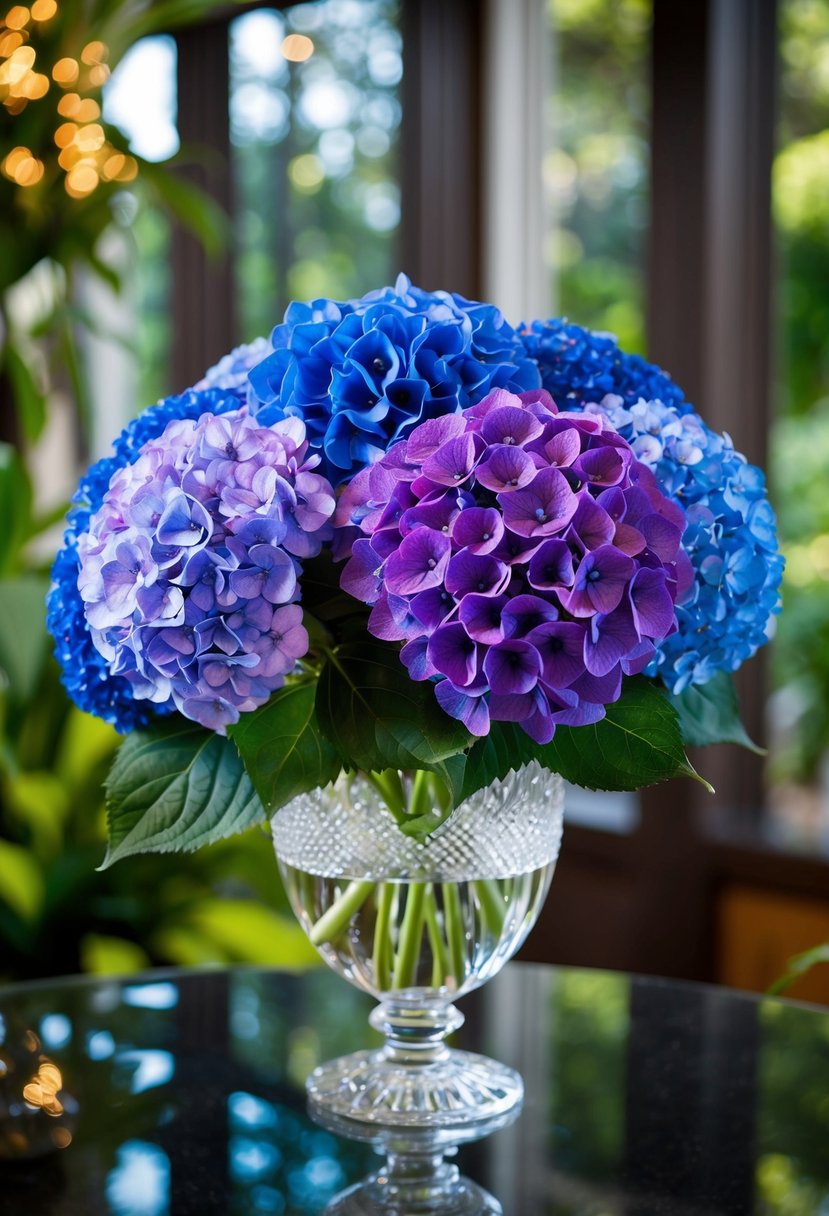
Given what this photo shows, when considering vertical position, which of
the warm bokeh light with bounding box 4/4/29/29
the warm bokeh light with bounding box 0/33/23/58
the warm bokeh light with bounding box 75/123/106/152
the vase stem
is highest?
the warm bokeh light with bounding box 4/4/29/29

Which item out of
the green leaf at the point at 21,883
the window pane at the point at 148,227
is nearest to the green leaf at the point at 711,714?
the green leaf at the point at 21,883

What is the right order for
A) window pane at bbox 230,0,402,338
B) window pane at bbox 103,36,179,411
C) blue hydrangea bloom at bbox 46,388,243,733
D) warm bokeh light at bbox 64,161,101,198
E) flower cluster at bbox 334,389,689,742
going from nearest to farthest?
1. flower cluster at bbox 334,389,689,742
2. blue hydrangea bloom at bbox 46,388,243,733
3. warm bokeh light at bbox 64,161,101,198
4. window pane at bbox 230,0,402,338
5. window pane at bbox 103,36,179,411

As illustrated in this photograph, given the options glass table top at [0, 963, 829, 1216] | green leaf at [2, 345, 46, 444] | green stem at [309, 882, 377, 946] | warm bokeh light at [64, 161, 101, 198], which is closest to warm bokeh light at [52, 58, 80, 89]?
warm bokeh light at [64, 161, 101, 198]

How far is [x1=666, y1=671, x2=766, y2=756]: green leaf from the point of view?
85 centimetres

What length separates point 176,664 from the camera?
Answer: 679 millimetres

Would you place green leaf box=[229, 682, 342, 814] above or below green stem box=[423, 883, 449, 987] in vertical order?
above

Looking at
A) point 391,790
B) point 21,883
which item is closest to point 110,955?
point 21,883

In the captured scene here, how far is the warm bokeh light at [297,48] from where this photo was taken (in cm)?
319

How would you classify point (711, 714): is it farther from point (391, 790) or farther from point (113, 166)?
point (113, 166)

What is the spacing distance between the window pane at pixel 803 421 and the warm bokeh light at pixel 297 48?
114 cm

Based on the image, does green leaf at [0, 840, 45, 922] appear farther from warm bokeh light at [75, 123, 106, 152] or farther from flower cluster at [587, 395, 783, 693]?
flower cluster at [587, 395, 783, 693]

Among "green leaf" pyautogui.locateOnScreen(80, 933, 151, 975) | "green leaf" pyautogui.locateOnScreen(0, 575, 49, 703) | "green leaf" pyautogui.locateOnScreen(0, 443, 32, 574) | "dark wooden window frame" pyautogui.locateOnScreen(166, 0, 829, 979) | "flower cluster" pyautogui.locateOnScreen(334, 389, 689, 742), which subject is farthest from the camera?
"dark wooden window frame" pyautogui.locateOnScreen(166, 0, 829, 979)

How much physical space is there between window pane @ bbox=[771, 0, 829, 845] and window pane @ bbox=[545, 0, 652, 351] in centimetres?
29

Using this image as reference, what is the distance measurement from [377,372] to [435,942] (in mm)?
340
